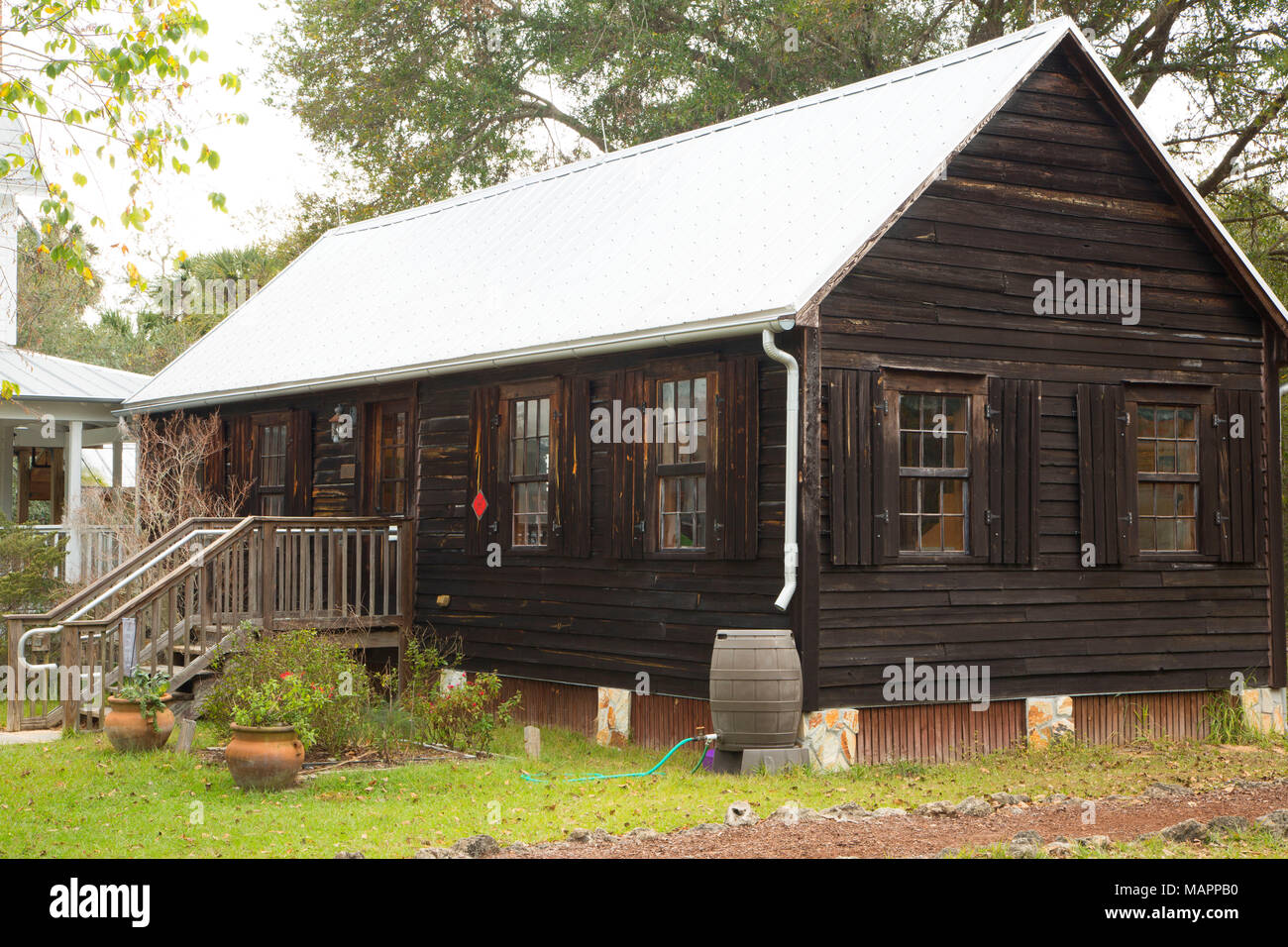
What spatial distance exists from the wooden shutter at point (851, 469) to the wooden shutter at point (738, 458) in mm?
661

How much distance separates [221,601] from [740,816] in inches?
264

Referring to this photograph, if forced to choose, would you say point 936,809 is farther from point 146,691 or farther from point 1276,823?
point 146,691

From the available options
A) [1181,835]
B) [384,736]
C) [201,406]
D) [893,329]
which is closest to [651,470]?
[893,329]

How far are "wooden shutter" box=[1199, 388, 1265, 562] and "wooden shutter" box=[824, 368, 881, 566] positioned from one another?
4.00 meters

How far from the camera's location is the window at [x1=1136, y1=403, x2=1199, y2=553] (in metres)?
13.7

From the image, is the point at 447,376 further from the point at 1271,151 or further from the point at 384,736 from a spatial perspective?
the point at 1271,151

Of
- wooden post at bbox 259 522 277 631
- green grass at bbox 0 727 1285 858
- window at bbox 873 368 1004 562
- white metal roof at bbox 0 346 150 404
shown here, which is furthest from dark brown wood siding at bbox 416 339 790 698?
white metal roof at bbox 0 346 150 404

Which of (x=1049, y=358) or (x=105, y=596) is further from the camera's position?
(x=105, y=596)

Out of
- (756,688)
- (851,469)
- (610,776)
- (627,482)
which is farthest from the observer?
(627,482)

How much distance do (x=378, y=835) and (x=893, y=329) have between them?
6106 mm

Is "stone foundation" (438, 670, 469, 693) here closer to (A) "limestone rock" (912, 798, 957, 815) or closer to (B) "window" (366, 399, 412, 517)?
(B) "window" (366, 399, 412, 517)

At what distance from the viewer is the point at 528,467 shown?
14820 millimetres

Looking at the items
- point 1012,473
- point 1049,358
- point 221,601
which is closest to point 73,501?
point 221,601

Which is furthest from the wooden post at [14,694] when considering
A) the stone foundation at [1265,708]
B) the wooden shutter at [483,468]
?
the stone foundation at [1265,708]
